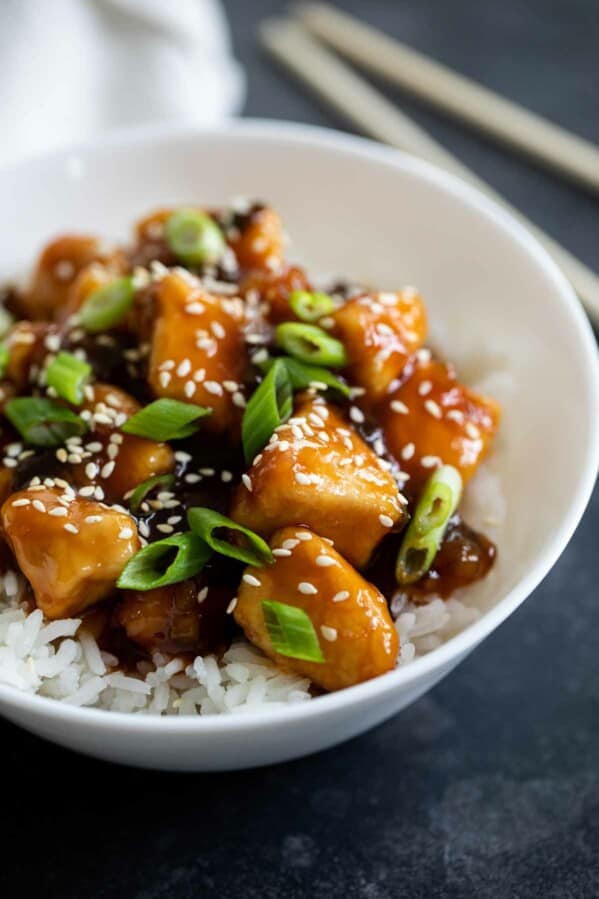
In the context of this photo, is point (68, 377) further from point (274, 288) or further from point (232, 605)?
point (232, 605)

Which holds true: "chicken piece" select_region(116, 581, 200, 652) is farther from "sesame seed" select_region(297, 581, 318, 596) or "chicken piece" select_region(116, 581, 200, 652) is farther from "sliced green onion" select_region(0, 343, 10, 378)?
"sliced green onion" select_region(0, 343, 10, 378)

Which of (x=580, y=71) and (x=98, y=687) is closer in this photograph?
(x=98, y=687)

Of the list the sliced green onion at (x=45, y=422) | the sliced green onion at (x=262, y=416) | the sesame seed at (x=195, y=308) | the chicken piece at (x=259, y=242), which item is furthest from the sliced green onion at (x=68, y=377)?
the chicken piece at (x=259, y=242)

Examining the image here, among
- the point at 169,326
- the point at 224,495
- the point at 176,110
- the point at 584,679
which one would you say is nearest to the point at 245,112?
the point at 176,110

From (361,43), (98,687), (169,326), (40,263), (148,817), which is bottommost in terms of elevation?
(148,817)

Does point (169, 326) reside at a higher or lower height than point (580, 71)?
lower

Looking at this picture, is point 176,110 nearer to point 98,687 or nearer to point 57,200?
point 57,200

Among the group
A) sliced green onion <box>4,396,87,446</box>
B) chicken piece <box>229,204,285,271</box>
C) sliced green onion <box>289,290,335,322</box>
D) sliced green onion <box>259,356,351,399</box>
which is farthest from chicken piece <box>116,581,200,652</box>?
chicken piece <box>229,204,285,271</box>
